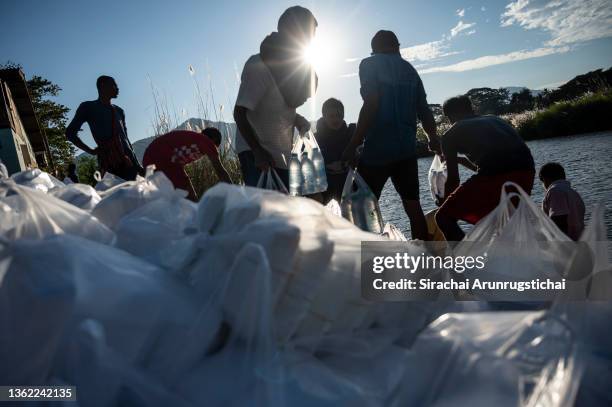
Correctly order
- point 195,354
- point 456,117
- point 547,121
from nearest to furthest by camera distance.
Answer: point 195,354, point 456,117, point 547,121

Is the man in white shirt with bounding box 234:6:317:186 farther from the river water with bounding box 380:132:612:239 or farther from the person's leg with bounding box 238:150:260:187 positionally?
the river water with bounding box 380:132:612:239

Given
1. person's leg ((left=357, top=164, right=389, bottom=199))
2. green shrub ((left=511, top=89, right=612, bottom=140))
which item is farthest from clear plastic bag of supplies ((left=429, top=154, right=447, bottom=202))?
green shrub ((left=511, top=89, right=612, bottom=140))

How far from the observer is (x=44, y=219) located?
3.77 feet

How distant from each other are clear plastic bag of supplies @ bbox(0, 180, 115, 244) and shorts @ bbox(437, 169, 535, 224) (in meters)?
1.95

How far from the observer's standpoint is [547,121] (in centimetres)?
1745

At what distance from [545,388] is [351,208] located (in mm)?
1964

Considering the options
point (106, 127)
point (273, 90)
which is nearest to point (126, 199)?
point (273, 90)

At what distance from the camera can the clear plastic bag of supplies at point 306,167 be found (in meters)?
2.99

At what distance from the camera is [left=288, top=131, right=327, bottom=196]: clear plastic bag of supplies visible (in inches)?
118

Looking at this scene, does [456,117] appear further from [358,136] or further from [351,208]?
[351,208]

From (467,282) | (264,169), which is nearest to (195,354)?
(467,282)

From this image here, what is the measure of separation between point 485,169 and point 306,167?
125cm

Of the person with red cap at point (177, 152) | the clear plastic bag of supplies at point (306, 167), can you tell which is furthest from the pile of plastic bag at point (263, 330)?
the person with red cap at point (177, 152)

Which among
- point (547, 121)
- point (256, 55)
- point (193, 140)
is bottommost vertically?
point (547, 121)
